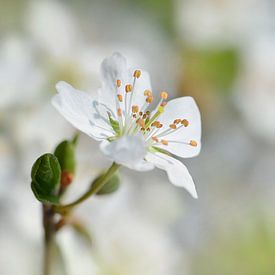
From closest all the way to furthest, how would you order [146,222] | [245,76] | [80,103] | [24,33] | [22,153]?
[80,103], [22,153], [146,222], [24,33], [245,76]

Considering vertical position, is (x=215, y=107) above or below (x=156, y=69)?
below

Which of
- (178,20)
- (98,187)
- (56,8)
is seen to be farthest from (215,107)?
(98,187)

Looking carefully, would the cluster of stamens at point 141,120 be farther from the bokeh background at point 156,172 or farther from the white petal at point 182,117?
the bokeh background at point 156,172

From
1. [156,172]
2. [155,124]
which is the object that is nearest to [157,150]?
[155,124]

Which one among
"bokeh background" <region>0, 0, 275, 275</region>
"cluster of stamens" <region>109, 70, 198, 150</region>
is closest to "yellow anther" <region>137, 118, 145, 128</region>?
"cluster of stamens" <region>109, 70, 198, 150</region>

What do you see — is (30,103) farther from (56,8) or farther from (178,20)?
(178,20)

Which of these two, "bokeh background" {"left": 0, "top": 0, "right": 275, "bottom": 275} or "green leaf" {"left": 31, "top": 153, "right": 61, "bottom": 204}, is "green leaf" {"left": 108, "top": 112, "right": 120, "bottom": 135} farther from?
"bokeh background" {"left": 0, "top": 0, "right": 275, "bottom": 275}
